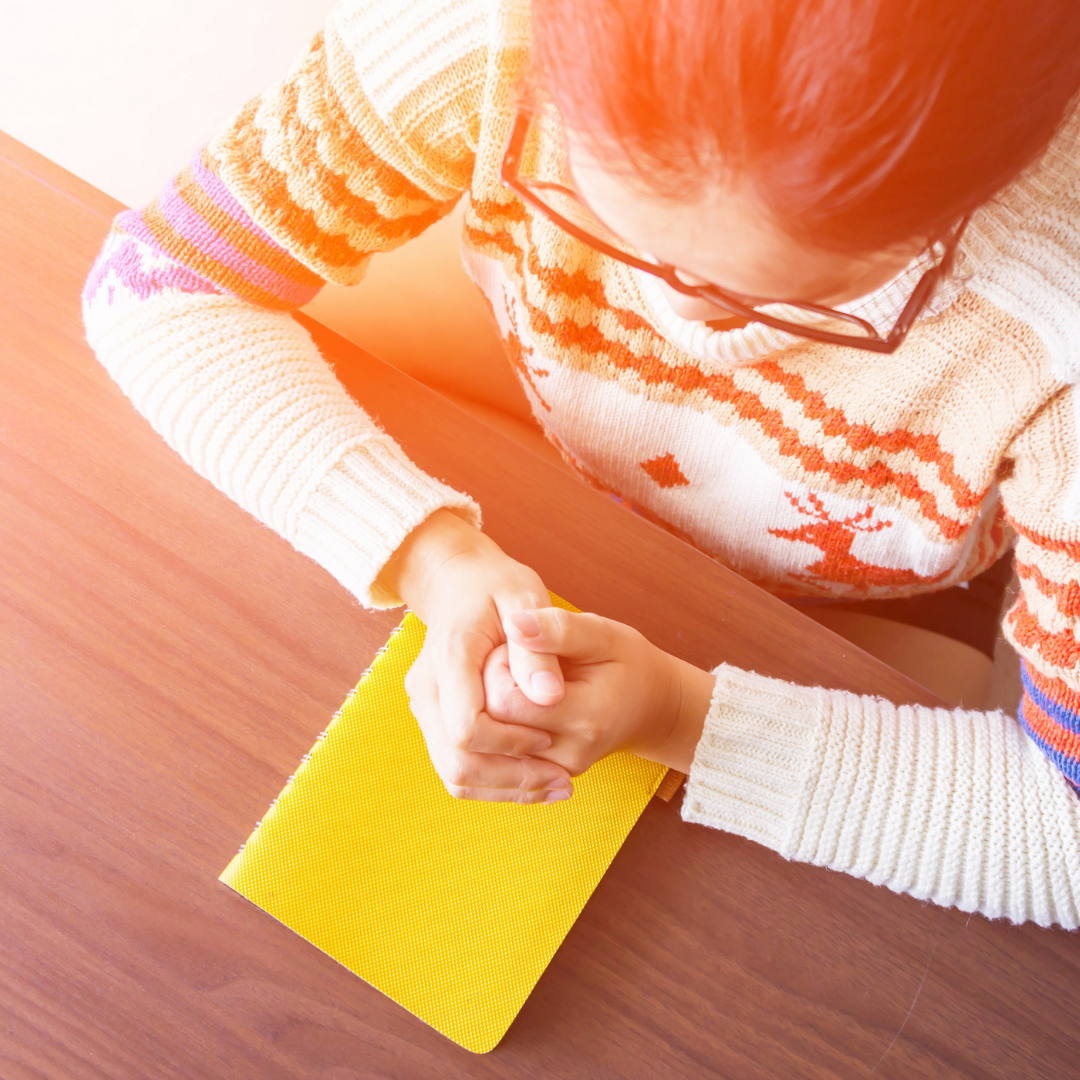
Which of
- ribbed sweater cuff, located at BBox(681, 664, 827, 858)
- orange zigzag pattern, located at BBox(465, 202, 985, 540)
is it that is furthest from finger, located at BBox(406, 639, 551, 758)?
orange zigzag pattern, located at BBox(465, 202, 985, 540)

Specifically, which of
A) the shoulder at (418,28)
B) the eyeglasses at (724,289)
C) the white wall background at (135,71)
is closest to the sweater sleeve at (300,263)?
the shoulder at (418,28)

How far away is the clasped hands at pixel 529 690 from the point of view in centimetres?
46

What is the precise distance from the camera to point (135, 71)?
1.03 meters

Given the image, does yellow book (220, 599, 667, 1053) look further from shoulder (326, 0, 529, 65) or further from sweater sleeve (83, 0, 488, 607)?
shoulder (326, 0, 529, 65)

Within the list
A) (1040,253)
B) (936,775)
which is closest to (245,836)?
(936,775)

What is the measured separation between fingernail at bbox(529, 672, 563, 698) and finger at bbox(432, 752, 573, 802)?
2.0 inches

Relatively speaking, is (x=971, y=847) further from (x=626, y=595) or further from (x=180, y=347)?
(x=180, y=347)

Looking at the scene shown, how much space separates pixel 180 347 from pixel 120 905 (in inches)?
13.9

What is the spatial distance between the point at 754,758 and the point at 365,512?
Result: 29 centimetres

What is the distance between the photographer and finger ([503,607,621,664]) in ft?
1.50

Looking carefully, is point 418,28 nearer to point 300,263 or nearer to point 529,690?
point 300,263

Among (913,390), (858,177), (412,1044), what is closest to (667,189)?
(858,177)

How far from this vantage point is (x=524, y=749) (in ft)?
1.56

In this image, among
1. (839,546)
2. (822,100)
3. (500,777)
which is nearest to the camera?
(822,100)
